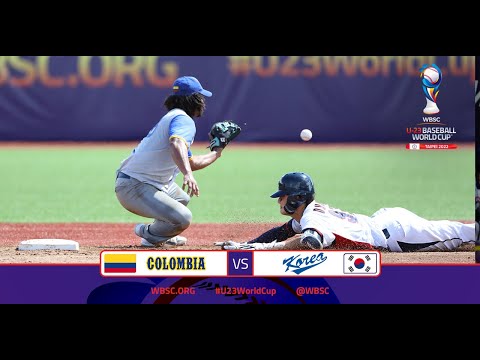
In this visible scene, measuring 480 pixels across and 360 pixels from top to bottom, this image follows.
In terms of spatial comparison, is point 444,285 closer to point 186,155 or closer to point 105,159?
point 186,155

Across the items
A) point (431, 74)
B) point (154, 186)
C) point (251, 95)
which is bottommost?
point (154, 186)

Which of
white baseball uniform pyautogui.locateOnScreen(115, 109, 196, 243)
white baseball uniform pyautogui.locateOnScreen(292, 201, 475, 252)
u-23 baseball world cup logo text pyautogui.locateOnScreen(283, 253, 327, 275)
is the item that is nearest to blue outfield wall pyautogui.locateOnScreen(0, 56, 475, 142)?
white baseball uniform pyautogui.locateOnScreen(115, 109, 196, 243)

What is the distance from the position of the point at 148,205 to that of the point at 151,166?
10.3 inches

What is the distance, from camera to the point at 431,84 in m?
5.04

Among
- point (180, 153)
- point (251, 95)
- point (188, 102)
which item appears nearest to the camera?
point (180, 153)

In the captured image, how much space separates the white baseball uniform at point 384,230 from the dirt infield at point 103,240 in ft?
0.53

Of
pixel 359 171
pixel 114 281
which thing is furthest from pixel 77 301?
pixel 359 171

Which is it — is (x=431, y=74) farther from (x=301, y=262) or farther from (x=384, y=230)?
(x=301, y=262)

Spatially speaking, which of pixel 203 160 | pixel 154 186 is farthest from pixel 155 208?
pixel 203 160

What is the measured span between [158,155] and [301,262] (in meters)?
1.43

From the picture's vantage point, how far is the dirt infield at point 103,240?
4.98m

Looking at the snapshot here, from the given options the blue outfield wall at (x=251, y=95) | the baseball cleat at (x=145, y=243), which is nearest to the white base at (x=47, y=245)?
the baseball cleat at (x=145, y=243)

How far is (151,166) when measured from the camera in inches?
223

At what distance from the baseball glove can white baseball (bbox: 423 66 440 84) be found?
1265mm
